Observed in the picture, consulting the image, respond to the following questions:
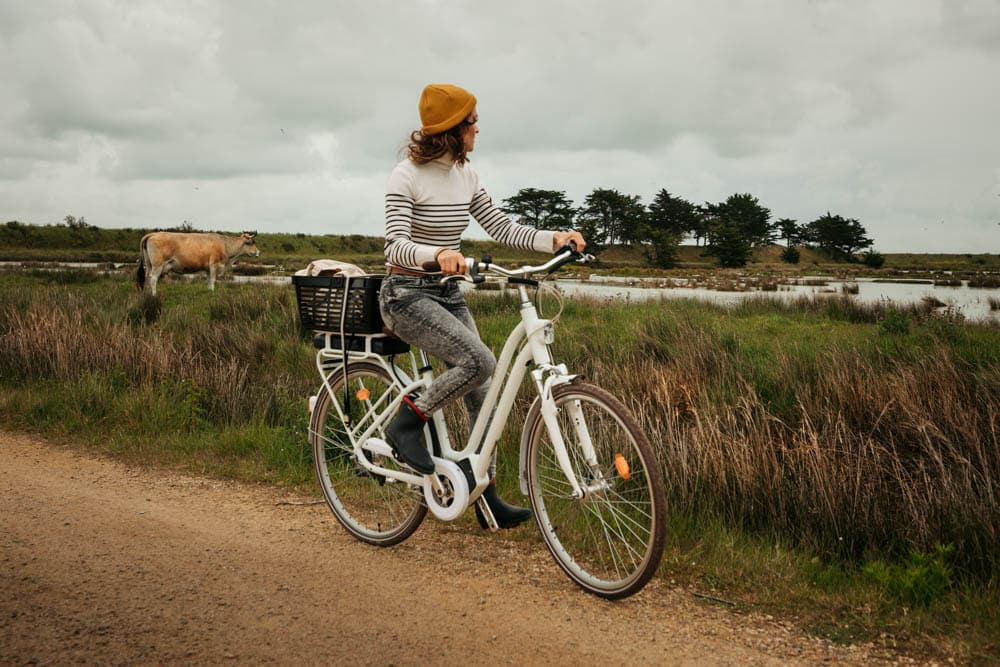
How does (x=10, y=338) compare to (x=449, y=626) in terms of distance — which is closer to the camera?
(x=449, y=626)

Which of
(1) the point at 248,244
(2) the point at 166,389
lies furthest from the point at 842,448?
(1) the point at 248,244

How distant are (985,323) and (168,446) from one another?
14.2 metres

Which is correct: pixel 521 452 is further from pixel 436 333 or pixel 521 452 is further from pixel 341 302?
pixel 341 302

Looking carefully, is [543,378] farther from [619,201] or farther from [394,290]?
[619,201]

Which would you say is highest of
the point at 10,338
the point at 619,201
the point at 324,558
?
the point at 619,201

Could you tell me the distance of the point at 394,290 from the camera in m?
3.95

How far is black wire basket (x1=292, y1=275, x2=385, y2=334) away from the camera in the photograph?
412cm

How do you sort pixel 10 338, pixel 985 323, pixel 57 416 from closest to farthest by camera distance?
pixel 57 416 → pixel 10 338 → pixel 985 323

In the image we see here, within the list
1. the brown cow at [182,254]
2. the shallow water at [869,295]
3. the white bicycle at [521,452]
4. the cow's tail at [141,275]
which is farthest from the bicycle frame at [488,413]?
the brown cow at [182,254]

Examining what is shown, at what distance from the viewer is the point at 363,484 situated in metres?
4.96

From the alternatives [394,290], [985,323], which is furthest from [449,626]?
[985,323]

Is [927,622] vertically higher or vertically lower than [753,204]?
lower

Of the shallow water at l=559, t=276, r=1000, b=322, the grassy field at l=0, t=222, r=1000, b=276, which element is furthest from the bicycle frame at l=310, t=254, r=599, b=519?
the grassy field at l=0, t=222, r=1000, b=276

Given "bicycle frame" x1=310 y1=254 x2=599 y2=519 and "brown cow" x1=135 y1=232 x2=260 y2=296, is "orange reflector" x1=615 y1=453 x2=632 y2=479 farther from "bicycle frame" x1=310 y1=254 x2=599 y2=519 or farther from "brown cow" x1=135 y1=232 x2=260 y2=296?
"brown cow" x1=135 y1=232 x2=260 y2=296
